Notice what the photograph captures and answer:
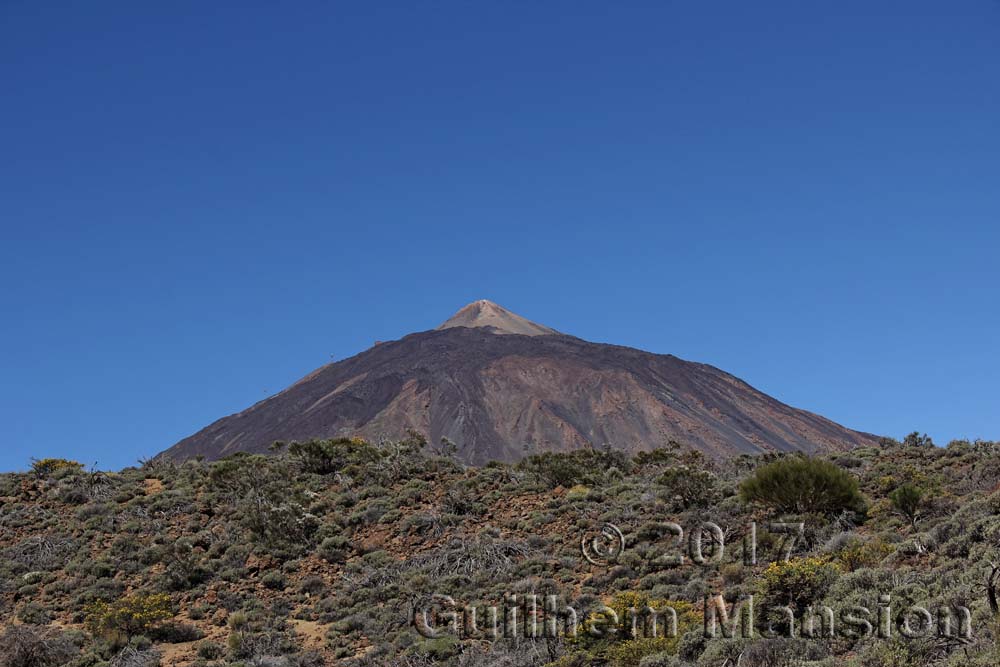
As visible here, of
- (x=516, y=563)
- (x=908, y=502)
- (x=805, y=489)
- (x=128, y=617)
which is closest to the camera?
(x=908, y=502)

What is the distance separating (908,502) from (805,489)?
2328mm

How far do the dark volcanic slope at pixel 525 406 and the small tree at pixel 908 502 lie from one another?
338 ft

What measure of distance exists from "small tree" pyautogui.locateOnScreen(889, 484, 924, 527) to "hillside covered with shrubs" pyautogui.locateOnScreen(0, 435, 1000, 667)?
0.12 metres

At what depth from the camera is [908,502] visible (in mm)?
15688

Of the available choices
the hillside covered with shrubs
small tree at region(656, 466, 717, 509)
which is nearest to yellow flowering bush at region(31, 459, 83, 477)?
the hillside covered with shrubs

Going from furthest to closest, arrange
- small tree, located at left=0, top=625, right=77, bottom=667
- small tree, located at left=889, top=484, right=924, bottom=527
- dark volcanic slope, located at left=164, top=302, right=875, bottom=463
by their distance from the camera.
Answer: dark volcanic slope, located at left=164, top=302, right=875, bottom=463, small tree, located at left=0, top=625, right=77, bottom=667, small tree, located at left=889, top=484, right=924, bottom=527

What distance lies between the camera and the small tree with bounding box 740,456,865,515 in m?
17.4

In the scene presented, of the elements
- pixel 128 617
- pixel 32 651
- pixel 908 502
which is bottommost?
pixel 32 651

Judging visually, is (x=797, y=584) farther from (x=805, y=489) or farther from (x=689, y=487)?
(x=689, y=487)

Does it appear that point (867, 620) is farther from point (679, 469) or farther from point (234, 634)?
point (234, 634)

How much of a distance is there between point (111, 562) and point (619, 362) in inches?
5710

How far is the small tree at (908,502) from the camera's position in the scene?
51.3 feet

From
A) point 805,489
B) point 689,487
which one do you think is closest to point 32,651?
point 689,487

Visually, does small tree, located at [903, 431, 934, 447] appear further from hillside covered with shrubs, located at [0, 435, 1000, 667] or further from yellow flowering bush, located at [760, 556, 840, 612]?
yellow flowering bush, located at [760, 556, 840, 612]
